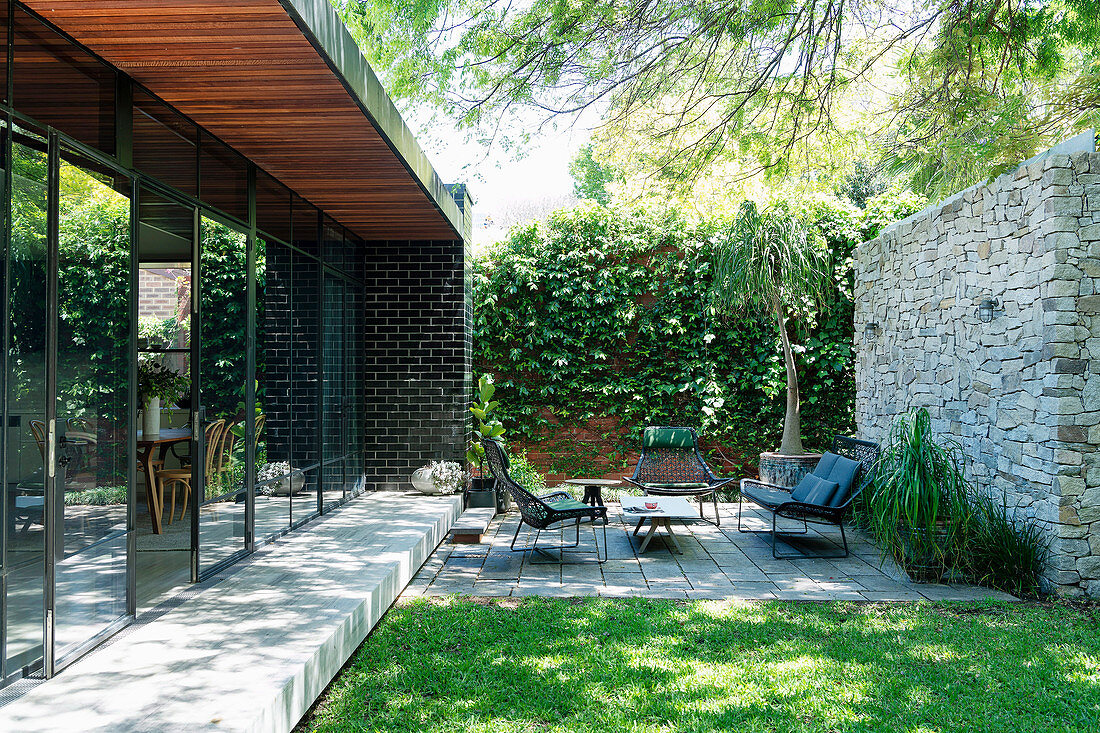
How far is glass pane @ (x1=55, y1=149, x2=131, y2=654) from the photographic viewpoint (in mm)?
3049

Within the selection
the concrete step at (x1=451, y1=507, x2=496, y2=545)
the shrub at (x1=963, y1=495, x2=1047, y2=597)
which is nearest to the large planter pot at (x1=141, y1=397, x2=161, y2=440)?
the concrete step at (x1=451, y1=507, x2=496, y2=545)

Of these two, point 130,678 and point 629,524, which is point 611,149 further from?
point 130,678

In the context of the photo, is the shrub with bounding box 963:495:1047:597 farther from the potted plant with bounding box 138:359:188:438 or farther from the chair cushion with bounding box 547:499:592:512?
the potted plant with bounding box 138:359:188:438

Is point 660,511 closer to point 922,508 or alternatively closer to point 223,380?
point 922,508

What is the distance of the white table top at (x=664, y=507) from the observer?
A: 19.6 feet

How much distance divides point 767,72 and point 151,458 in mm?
4932

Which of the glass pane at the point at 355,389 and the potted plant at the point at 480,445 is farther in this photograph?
the potted plant at the point at 480,445

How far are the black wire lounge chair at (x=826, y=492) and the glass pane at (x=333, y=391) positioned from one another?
3.84 m

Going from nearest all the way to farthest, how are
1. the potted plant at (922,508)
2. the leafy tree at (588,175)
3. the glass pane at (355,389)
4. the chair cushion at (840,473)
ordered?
the potted plant at (922,508) → the chair cushion at (840,473) → the glass pane at (355,389) → the leafy tree at (588,175)

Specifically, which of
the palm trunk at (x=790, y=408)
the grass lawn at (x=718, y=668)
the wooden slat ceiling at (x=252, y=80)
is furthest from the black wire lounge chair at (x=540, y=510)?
the palm trunk at (x=790, y=408)

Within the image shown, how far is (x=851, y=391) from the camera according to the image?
8.73 m

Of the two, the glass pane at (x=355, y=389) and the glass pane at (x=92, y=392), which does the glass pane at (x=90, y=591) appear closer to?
the glass pane at (x=92, y=392)

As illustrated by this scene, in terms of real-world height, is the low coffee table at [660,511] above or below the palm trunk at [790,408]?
below

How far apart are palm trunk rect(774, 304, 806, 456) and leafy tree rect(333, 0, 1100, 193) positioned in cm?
228
